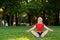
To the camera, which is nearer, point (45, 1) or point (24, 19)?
point (45, 1)

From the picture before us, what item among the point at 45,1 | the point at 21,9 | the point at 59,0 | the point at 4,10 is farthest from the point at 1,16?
the point at 59,0

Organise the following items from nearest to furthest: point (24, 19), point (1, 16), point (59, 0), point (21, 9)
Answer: point (59, 0) → point (21, 9) → point (1, 16) → point (24, 19)

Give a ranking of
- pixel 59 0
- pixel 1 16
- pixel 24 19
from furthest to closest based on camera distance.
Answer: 1. pixel 24 19
2. pixel 1 16
3. pixel 59 0

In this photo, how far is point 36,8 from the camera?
140 ft

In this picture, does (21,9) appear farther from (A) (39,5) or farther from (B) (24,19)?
(B) (24,19)

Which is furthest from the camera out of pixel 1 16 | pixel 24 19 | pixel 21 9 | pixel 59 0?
pixel 24 19

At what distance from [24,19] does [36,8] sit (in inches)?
632

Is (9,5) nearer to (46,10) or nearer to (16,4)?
(16,4)

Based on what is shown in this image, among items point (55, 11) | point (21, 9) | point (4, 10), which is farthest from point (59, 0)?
point (4, 10)

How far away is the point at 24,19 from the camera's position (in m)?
58.4

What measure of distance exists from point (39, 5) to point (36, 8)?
2.58ft

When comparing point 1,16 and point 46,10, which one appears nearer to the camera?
point 46,10

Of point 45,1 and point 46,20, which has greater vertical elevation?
point 45,1

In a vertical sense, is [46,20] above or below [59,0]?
below
